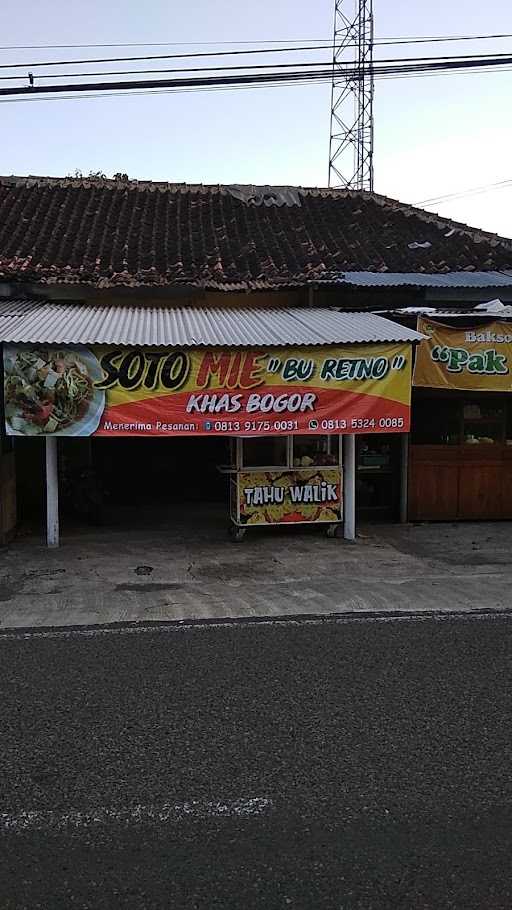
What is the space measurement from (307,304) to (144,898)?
33.4 feet

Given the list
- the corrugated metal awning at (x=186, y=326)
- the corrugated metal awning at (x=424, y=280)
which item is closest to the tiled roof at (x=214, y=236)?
the corrugated metal awning at (x=424, y=280)

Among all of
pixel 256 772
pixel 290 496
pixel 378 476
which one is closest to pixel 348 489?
pixel 290 496

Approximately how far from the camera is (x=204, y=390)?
9.45 m

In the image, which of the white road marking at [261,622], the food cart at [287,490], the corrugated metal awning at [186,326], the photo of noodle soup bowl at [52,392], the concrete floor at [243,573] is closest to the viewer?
the white road marking at [261,622]

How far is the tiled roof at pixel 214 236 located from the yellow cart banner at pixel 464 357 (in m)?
1.95

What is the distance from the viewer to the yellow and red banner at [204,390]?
9242 mm

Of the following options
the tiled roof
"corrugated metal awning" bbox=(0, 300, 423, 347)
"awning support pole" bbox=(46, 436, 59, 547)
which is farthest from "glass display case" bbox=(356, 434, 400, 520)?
"awning support pole" bbox=(46, 436, 59, 547)

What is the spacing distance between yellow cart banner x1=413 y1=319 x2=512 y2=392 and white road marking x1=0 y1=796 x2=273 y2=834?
776 centimetres

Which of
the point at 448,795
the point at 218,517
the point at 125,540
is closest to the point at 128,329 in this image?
the point at 125,540

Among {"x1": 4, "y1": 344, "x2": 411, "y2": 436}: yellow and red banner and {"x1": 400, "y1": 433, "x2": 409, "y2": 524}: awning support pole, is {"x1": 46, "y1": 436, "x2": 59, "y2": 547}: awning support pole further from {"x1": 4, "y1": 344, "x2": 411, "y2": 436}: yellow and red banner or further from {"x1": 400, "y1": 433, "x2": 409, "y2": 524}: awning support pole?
{"x1": 400, "y1": 433, "x2": 409, "y2": 524}: awning support pole

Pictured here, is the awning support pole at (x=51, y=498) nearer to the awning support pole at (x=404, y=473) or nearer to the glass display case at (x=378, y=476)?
the glass display case at (x=378, y=476)

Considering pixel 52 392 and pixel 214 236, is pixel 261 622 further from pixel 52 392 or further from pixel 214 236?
pixel 214 236

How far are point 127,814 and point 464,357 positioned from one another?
331 inches

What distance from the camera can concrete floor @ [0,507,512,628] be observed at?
23.8 feet
